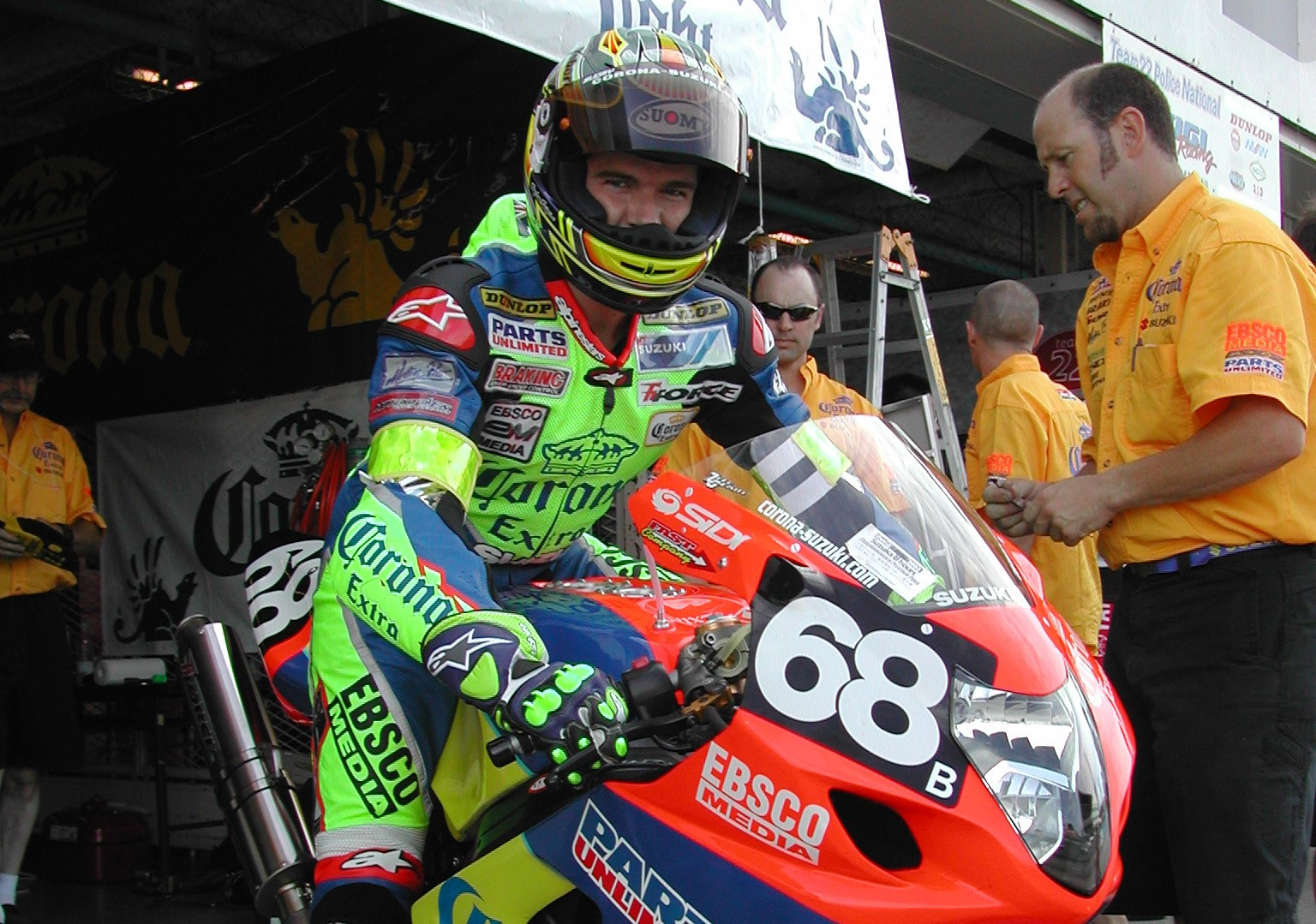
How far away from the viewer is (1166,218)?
277 centimetres

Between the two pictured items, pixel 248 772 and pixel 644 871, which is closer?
pixel 644 871

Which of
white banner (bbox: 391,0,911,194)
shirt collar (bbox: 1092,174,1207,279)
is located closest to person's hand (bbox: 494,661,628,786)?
shirt collar (bbox: 1092,174,1207,279)

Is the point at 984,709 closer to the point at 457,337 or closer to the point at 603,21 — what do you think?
the point at 457,337

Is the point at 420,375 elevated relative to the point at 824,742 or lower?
elevated

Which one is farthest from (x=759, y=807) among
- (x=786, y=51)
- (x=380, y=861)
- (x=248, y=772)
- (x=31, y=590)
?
(x=31, y=590)

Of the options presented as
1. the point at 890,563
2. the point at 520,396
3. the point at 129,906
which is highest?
the point at 520,396

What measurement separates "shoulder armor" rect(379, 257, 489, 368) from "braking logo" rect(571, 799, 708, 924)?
932 mm

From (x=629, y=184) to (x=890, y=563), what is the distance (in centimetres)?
106

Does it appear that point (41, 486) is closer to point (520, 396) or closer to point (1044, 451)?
point (520, 396)

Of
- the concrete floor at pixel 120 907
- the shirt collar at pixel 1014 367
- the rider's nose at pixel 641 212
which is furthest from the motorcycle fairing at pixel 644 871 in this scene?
the concrete floor at pixel 120 907

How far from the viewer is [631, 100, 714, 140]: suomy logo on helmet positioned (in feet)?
7.98

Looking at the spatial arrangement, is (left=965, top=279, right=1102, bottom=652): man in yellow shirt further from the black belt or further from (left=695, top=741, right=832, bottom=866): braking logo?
(left=695, top=741, right=832, bottom=866): braking logo

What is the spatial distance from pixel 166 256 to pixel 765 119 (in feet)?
10.9

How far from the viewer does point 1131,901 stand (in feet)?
9.29
